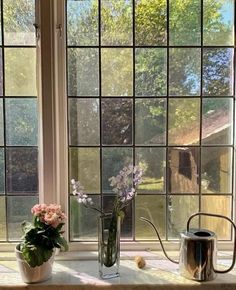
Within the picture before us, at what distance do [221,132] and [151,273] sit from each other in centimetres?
70

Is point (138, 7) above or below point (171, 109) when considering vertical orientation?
above

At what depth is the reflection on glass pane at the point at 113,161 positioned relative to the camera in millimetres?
1807

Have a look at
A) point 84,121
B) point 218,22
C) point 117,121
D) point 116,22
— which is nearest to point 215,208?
point 117,121

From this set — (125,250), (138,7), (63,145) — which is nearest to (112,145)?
(63,145)

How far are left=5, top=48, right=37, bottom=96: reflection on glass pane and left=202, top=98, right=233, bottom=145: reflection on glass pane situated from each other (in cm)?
78

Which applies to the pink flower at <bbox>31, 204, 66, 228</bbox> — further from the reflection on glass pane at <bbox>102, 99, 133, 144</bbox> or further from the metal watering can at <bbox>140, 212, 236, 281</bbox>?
the metal watering can at <bbox>140, 212, 236, 281</bbox>

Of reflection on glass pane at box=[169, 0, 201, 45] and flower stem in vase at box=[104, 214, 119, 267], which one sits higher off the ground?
reflection on glass pane at box=[169, 0, 201, 45]

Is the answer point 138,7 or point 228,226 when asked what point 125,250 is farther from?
point 138,7

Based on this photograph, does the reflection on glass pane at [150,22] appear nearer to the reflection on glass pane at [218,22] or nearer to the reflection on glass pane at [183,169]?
the reflection on glass pane at [218,22]

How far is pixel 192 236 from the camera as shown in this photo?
157cm

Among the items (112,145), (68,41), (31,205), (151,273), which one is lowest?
(151,273)

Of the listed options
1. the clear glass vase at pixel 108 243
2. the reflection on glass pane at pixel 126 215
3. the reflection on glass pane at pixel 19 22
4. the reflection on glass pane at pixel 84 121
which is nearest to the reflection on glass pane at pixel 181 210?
the reflection on glass pane at pixel 126 215

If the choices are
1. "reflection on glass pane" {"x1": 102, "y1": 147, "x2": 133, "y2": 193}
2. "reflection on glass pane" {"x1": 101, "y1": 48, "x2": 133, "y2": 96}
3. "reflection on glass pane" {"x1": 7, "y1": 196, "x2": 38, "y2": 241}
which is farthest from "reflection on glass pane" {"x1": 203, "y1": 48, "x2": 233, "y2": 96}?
"reflection on glass pane" {"x1": 7, "y1": 196, "x2": 38, "y2": 241}

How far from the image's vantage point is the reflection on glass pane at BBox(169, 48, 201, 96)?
1.77 metres
